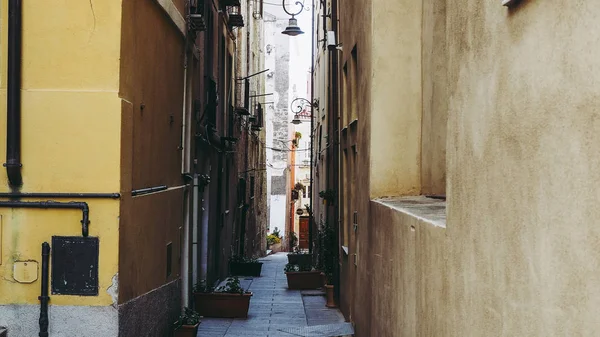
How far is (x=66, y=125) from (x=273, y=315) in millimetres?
8238

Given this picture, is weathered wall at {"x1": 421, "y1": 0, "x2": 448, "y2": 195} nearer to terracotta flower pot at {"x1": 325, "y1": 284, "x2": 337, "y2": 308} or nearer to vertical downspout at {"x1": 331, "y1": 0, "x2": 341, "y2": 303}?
vertical downspout at {"x1": 331, "y1": 0, "x2": 341, "y2": 303}

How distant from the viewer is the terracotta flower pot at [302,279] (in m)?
19.5

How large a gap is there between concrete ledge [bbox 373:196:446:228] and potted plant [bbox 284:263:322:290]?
10408 millimetres

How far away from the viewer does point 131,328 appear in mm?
8297

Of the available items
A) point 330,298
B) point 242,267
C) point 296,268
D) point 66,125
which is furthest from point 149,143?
point 242,267

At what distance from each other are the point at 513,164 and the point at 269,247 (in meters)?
39.7

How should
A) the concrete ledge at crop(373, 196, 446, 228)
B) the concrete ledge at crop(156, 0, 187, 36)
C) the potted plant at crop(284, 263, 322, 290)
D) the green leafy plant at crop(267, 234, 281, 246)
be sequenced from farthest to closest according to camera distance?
the green leafy plant at crop(267, 234, 281, 246) < the potted plant at crop(284, 263, 322, 290) < the concrete ledge at crop(156, 0, 187, 36) < the concrete ledge at crop(373, 196, 446, 228)

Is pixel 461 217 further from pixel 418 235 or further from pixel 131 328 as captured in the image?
pixel 131 328

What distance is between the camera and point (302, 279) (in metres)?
19.6

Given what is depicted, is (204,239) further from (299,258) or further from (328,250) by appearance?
(299,258)

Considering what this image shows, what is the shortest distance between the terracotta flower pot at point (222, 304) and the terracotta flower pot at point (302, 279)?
5.07m

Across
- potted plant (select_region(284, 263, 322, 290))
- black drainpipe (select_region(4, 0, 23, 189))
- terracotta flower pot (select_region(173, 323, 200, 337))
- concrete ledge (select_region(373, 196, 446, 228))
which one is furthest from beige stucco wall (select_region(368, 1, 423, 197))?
potted plant (select_region(284, 263, 322, 290))

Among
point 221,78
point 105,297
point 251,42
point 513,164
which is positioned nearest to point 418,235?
point 513,164

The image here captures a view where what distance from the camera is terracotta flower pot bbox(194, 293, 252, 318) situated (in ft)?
47.0
